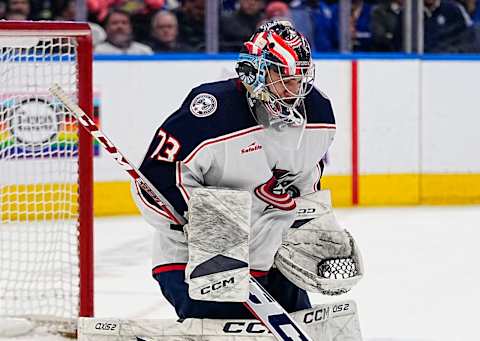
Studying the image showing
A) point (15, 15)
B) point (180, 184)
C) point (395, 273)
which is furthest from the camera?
point (15, 15)

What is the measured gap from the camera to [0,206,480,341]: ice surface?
3.57 m

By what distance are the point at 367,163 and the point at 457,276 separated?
1.90 meters

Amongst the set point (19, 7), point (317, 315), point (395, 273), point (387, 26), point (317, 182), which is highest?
point (19, 7)

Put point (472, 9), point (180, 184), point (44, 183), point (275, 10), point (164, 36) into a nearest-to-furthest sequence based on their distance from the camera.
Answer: point (180, 184) < point (44, 183) < point (164, 36) < point (275, 10) < point (472, 9)

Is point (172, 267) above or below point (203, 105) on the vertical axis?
below

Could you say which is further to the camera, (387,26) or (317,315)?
(387,26)

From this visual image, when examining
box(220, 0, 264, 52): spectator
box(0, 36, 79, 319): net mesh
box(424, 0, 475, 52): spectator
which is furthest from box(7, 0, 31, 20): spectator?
box(424, 0, 475, 52): spectator

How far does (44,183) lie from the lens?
4602 mm

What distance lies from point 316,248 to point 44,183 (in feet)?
7.67

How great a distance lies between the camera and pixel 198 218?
2232 millimetres

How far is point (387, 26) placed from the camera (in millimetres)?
6449

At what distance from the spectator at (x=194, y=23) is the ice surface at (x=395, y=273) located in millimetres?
1100

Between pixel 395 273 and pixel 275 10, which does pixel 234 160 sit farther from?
pixel 275 10

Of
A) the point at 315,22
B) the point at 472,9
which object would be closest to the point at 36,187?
the point at 315,22
